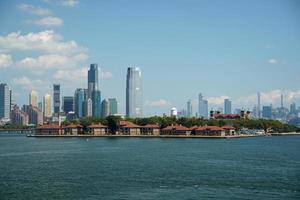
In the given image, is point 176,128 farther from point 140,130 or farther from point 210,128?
point 140,130

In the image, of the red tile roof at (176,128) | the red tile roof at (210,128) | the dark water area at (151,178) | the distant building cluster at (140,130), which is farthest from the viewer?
the red tile roof at (176,128)

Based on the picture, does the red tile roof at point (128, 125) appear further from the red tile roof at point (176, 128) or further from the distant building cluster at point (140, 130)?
the red tile roof at point (176, 128)

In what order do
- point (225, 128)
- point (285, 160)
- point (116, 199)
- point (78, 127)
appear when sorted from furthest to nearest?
point (78, 127), point (225, 128), point (285, 160), point (116, 199)

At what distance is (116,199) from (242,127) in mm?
110416

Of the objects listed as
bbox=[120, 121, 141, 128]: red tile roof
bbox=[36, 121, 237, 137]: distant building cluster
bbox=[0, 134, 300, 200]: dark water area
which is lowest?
bbox=[0, 134, 300, 200]: dark water area

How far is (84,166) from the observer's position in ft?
142

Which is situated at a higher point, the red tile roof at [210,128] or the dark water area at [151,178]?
the red tile roof at [210,128]

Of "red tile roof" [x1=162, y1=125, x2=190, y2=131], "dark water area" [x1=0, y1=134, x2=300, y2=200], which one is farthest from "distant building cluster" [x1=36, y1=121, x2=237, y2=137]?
"dark water area" [x1=0, y1=134, x2=300, y2=200]

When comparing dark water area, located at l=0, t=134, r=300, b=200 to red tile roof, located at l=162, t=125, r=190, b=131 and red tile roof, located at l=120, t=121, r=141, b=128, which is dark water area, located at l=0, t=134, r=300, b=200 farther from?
red tile roof, located at l=120, t=121, r=141, b=128

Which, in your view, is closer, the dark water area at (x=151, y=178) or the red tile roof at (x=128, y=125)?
the dark water area at (x=151, y=178)

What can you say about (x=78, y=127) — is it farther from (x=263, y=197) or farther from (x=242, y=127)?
(x=263, y=197)

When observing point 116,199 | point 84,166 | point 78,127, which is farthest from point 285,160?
point 78,127

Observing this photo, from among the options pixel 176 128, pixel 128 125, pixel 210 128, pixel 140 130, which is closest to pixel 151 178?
pixel 210 128

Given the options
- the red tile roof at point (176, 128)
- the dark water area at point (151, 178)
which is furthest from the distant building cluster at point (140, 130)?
the dark water area at point (151, 178)
